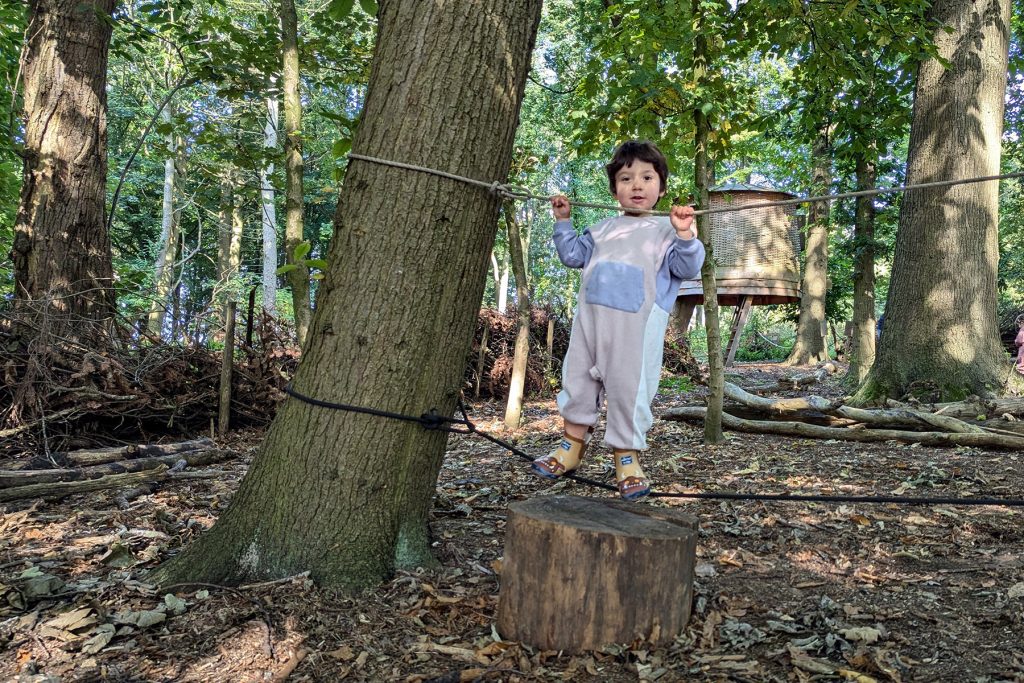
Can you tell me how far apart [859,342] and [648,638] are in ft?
32.7

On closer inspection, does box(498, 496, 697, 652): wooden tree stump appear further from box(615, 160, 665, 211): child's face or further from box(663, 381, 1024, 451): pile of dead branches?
box(663, 381, 1024, 451): pile of dead branches

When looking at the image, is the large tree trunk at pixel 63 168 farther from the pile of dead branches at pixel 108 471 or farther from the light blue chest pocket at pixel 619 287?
the light blue chest pocket at pixel 619 287

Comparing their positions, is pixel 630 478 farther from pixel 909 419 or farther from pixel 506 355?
pixel 506 355

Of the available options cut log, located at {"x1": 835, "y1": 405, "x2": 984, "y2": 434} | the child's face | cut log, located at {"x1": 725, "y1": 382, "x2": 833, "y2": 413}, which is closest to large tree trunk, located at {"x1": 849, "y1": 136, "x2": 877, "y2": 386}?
cut log, located at {"x1": 725, "y1": 382, "x2": 833, "y2": 413}

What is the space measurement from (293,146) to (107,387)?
2914mm

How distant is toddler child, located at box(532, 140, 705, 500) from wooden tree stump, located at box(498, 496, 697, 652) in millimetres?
526

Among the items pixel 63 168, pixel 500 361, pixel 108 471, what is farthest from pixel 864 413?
pixel 63 168

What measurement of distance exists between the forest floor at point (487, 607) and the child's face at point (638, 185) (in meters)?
1.62

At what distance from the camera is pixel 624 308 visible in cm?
294

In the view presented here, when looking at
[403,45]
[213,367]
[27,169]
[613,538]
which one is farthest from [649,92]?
Result: [27,169]

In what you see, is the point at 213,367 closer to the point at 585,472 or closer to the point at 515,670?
the point at 585,472

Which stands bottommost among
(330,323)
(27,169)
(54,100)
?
(330,323)

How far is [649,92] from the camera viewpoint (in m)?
4.67

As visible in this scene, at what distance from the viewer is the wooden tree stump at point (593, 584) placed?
246 cm
